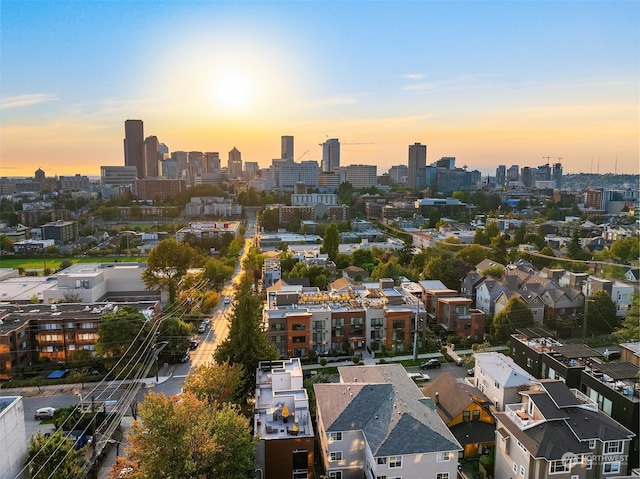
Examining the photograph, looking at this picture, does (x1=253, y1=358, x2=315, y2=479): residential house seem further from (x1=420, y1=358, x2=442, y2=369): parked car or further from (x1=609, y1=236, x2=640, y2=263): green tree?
(x1=609, y1=236, x2=640, y2=263): green tree

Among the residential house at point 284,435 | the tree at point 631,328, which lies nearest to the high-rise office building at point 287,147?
the tree at point 631,328

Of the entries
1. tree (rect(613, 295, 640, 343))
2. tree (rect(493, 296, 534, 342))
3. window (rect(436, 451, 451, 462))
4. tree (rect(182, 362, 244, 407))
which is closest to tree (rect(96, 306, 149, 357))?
tree (rect(182, 362, 244, 407))

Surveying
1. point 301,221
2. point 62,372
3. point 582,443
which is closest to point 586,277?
point 582,443

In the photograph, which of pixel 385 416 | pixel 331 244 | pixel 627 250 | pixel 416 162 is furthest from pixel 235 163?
pixel 385 416

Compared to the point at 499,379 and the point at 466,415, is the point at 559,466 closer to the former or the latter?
the point at 466,415

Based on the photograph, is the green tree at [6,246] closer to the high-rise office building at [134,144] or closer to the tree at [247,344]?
the tree at [247,344]

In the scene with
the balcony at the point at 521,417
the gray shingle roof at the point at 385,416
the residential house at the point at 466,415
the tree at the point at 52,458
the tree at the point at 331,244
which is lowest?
the residential house at the point at 466,415
